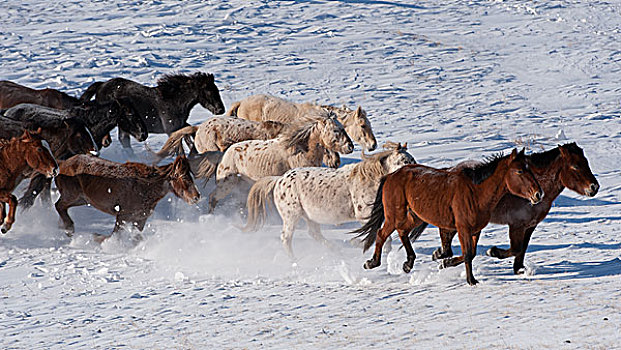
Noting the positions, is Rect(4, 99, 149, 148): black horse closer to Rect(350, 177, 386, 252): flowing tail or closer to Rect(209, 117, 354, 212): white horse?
Rect(209, 117, 354, 212): white horse

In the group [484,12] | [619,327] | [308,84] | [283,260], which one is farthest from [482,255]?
[484,12]

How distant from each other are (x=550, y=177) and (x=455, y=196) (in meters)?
0.95

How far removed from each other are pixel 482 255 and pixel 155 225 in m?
3.96

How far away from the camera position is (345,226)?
1003cm

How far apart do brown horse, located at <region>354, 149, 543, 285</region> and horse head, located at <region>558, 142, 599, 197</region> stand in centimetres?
47

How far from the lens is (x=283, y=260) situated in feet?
27.7

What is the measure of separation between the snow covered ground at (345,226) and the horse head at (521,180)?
0.79 m

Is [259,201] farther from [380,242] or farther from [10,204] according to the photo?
[10,204]

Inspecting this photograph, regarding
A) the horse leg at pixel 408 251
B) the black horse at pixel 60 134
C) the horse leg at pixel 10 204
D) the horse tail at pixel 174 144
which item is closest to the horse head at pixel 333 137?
the horse leg at pixel 408 251

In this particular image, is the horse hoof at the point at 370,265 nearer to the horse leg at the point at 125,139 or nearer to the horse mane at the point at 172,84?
the horse mane at the point at 172,84

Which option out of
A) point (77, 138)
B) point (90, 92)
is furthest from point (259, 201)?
point (90, 92)

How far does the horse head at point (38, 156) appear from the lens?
845 centimetres

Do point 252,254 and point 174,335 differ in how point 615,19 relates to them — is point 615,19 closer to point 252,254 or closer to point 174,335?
point 252,254

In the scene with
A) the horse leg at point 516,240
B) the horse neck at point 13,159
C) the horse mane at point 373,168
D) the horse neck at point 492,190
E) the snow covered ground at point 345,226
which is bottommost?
the snow covered ground at point 345,226
